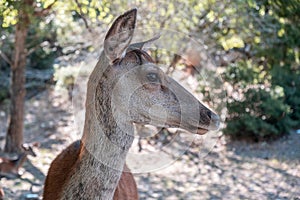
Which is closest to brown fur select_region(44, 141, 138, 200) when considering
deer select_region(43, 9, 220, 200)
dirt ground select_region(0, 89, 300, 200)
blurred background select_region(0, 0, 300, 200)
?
dirt ground select_region(0, 89, 300, 200)

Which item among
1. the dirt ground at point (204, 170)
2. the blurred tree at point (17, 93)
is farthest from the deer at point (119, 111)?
the blurred tree at point (17, 93)

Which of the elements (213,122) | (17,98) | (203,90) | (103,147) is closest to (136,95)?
(103,147)

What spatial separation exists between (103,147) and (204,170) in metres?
5.14

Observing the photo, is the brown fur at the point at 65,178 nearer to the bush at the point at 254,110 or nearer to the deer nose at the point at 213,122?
the deer nose at the point at 213,122

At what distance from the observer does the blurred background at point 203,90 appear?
272 inches

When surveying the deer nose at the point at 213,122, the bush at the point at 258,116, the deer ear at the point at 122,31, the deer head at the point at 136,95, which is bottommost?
the deer nose at the point at 213,122

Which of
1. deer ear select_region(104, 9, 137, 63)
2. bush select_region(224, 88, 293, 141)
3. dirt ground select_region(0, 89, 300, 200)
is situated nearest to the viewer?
deer ear select_region(104, 9, 137, 63)

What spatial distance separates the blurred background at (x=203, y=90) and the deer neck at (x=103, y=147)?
2.91m

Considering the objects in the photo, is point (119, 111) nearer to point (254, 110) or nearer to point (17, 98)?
point (17, 98)

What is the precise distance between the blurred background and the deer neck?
291 cm

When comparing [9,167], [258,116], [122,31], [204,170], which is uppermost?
[258,116]

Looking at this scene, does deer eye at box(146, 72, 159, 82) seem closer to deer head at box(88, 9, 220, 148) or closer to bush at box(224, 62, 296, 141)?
deer head at box(88, 9, 220, 148)

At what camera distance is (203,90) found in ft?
29.3

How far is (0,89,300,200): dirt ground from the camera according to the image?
6.81m
